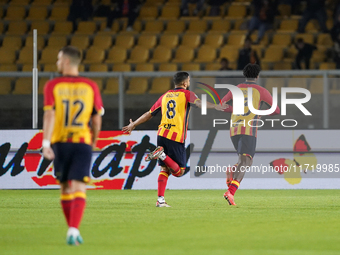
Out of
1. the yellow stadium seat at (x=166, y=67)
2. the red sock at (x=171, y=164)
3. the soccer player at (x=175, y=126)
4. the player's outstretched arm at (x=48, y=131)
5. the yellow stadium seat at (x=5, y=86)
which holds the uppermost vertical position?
the yellow stadium seat at (x=166, y=67)

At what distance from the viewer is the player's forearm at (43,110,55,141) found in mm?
5539

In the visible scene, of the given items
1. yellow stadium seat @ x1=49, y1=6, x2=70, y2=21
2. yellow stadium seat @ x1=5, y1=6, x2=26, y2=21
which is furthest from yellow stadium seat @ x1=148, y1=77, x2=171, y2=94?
yellow stadium seat @ x1=5, y1=6, x2=26, y2=21

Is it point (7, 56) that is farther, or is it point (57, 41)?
point (57, 41)

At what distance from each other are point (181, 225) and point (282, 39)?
12652 mm

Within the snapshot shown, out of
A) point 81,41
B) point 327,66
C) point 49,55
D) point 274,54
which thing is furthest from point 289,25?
point 49,55

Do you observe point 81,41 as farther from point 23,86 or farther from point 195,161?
point 195,161

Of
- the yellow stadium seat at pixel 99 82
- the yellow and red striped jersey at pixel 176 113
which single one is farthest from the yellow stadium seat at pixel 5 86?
the yellow and red striped jersey at pixel 176 113

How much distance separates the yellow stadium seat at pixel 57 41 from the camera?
19250mm

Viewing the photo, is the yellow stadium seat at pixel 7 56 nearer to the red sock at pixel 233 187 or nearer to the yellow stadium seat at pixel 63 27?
the yellow stadium seat at pixel 63 27

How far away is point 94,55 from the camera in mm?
18594

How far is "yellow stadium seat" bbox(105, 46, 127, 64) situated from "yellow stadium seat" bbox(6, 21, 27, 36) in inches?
134

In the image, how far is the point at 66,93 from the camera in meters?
5.71

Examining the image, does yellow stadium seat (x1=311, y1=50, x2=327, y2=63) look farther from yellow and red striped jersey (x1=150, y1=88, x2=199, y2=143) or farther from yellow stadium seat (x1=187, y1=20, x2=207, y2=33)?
yellow and red striped jersey (x1=150, y1=88, x2=199, y2=143)

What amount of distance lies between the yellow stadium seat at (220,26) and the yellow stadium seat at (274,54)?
83.4 inches
